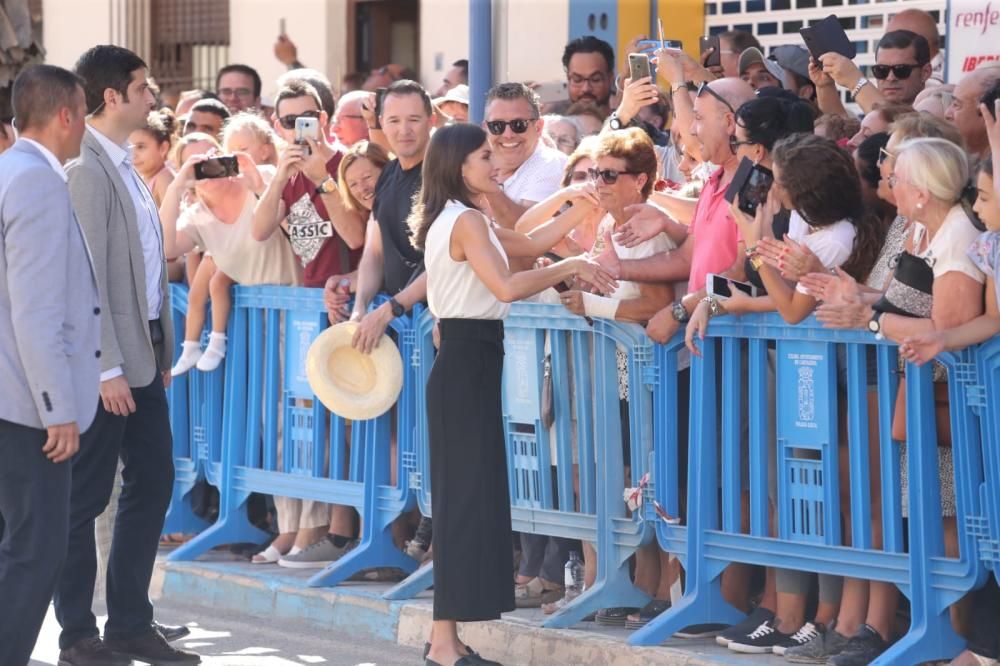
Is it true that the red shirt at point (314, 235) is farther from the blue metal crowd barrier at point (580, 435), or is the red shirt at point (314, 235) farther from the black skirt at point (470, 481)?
the black skirt at point (470, 481)

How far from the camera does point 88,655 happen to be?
22.2 ft

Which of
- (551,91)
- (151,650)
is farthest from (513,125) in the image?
(551,91)

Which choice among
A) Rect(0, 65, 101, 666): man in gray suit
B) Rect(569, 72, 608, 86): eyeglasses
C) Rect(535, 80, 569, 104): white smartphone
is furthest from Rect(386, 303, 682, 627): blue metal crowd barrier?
Rect(535, 80, 569, 104): white smartphone

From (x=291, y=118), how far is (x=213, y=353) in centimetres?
124

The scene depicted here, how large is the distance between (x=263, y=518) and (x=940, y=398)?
168 inches

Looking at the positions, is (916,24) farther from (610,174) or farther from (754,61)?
(610,174)

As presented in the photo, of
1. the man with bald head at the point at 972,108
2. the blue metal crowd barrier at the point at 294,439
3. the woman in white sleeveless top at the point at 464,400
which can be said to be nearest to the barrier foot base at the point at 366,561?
the blue metal crowd barrier at the point at 294,439

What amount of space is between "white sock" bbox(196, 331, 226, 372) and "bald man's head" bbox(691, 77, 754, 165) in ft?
9.52

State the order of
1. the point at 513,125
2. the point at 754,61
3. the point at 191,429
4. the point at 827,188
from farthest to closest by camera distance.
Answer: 1. the point at 191,429
2. the point at 754,61
3. the point at 513,125
4. the point at 827,188

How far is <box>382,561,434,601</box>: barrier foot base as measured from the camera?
7.76 metres

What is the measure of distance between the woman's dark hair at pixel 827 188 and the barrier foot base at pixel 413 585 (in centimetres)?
241

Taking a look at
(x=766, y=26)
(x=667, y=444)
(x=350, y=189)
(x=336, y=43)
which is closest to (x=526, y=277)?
(x=667, y=444)

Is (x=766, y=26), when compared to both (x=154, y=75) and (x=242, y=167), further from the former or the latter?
(x=154, y=75)

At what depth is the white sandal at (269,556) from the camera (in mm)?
8727
